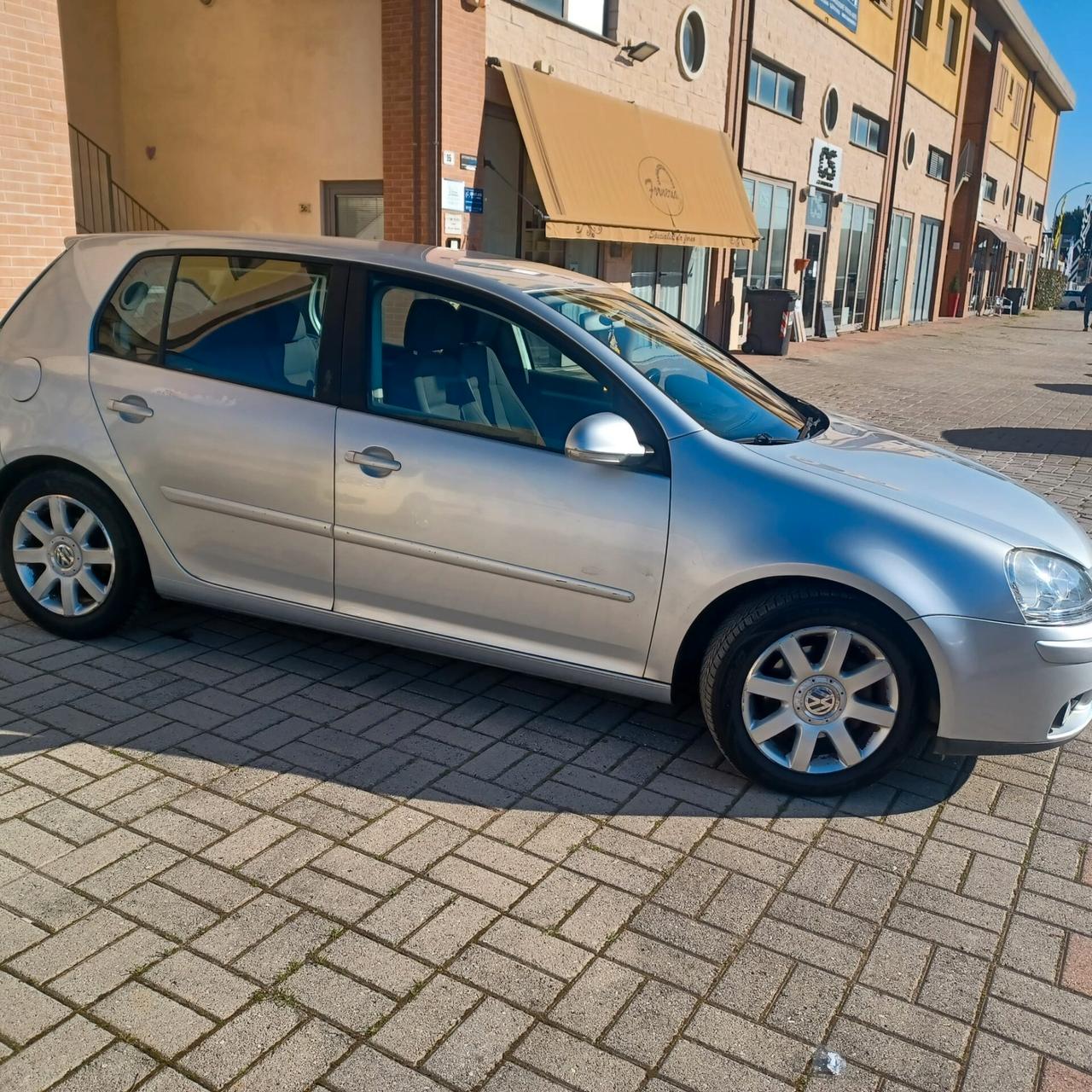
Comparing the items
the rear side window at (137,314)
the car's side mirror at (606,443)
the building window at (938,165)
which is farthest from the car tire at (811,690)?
the building window at (938,165)

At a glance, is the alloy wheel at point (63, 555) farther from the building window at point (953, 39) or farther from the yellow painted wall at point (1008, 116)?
the yellow painted wall at point (1008, 116)

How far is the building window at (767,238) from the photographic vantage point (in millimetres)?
20500

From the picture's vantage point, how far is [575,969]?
106 inches

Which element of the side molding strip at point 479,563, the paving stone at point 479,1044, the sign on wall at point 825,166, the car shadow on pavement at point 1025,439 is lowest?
the paving stone at point 479,1044

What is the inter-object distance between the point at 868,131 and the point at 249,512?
87.7 ft

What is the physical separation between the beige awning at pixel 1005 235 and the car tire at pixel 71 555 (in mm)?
42554

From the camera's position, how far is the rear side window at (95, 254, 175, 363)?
4.31 metres

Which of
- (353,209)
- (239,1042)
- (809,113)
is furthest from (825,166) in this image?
(239,1042)

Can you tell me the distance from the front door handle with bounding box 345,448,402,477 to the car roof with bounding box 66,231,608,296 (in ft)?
2.28

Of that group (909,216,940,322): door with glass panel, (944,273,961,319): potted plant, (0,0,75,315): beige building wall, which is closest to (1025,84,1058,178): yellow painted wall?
(944,273,961,319): potted plant

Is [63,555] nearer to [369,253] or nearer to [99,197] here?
[369,253]

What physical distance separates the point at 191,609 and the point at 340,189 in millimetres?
8854

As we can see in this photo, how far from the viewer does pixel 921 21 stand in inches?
1164

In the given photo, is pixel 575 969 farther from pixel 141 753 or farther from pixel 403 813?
pixel 141 753
